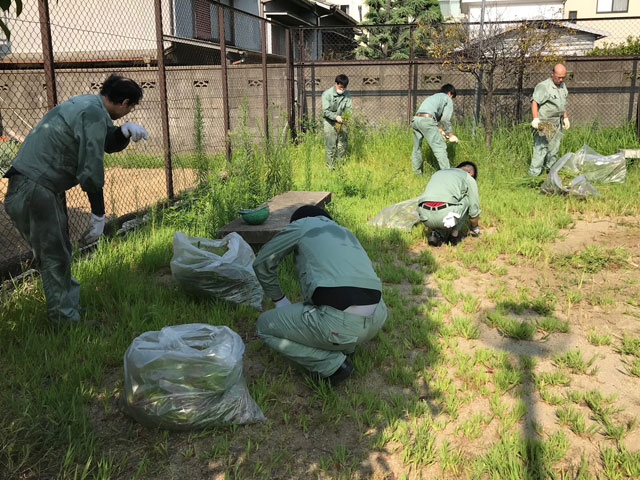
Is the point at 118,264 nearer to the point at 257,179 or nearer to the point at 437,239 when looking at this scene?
the point at 257,179

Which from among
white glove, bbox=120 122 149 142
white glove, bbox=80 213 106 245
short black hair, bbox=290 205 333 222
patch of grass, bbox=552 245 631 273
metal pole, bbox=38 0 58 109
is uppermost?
metal pole, bbox=38 0 58 109

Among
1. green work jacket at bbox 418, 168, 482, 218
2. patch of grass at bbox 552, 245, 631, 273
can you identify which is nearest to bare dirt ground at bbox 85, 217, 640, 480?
patch of grass at bbox 552, 245, 631, 273

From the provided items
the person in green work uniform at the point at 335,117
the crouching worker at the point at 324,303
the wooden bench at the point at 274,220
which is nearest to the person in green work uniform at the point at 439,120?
the person in green work uniform at the point at 335,117

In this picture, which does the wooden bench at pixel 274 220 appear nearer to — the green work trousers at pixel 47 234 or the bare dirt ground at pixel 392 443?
the bare dirt ground at pixel 392 443

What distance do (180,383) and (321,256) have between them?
3.23 ft

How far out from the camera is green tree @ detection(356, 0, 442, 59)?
2650 cm

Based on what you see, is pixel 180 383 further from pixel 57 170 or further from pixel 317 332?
pixel 57 170

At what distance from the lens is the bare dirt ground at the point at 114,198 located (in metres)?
5.37

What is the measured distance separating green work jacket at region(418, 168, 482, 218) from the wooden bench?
4.39 feet

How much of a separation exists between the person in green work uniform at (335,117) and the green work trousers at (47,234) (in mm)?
6680

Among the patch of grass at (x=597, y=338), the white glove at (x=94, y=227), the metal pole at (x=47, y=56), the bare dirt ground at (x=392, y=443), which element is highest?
the metal pole at (x=47, y=56)

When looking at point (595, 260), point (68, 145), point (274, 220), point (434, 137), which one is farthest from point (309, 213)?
point (434, 137)

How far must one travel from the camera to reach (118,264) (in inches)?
179

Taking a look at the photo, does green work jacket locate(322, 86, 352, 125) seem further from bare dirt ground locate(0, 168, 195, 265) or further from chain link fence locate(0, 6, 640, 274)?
bare dirt ground locate(0, 168, 195, 265)
